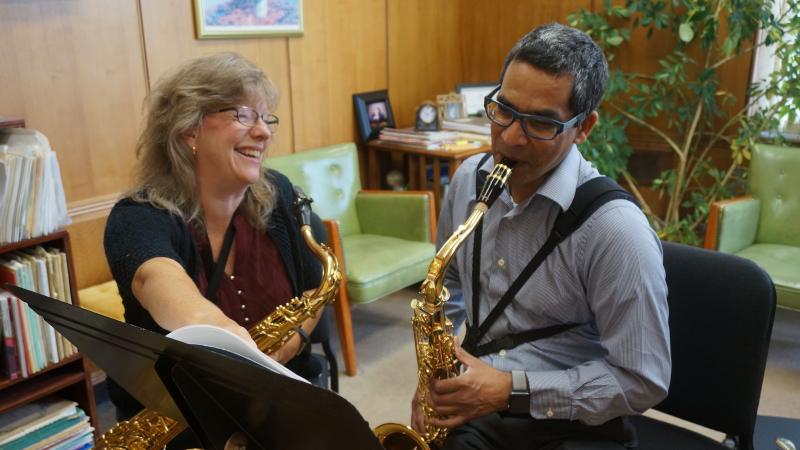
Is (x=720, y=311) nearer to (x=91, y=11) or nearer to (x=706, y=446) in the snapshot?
(x=706, y=446)

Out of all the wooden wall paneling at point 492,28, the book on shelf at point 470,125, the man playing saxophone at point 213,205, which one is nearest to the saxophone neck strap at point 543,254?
the man playing saxophone at point 213,205

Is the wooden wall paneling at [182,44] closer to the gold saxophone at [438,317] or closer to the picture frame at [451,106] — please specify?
the picture frame at [451,106]

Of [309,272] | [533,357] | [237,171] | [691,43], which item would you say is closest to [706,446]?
[533,357]

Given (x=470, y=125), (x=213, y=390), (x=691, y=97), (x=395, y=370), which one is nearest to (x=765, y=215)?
(x=691, y=97)

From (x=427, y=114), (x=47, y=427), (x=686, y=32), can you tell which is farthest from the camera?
(x=427, y=114)

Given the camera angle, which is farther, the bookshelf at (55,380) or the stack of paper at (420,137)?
the stack of paper at (420,137)

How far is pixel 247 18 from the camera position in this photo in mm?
3283

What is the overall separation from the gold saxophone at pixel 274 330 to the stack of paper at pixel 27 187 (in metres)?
0.83

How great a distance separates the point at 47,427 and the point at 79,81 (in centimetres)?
135

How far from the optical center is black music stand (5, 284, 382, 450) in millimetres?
859

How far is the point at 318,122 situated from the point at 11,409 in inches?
83.9

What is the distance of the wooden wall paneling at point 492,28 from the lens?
4414 mm

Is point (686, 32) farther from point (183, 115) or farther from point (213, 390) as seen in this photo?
point (213, 390)

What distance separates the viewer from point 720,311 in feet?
5.08
